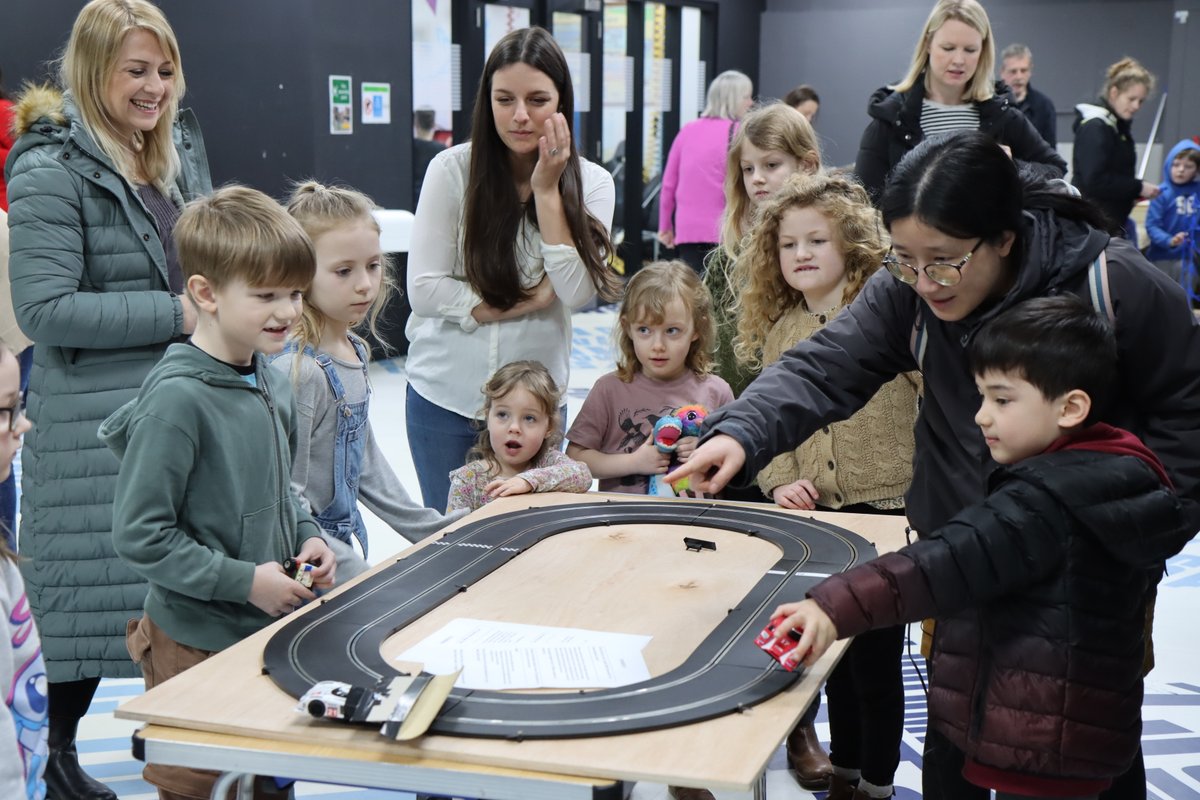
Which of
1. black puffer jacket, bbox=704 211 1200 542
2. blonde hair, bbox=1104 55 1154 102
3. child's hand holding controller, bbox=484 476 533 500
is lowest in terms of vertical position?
child's hand holding controller, bbox=484 476 533 500

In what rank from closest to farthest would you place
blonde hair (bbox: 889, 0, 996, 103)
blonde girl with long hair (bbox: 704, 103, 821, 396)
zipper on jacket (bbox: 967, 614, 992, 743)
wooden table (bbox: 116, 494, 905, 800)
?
wooden table (bbox: 116, 494, 905, 800), zipper on jacket (bbox: 967, 614, 992, 743), blonde girl with long hair (bbox: 704, 103, 821, 396), blonde hair (bbox: 889, 0, 996, 103)

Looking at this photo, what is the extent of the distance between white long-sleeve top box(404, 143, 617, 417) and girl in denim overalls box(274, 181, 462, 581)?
27 centimetres

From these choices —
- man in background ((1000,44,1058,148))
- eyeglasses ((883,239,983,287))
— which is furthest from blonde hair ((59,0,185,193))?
man in background ((1000,44,1058,148))

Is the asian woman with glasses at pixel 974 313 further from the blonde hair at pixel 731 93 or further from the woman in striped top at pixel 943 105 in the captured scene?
the blonde hair at pixel 731 93

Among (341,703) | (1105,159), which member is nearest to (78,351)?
(341,703)

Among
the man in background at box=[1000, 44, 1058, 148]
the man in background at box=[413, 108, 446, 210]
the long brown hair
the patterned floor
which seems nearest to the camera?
the long brown hair

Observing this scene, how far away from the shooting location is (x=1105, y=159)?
29.1 feet

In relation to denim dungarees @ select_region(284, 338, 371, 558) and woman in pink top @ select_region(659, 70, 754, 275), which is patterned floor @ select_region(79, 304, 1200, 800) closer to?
denim dungarees @ select_region(284, 338, 371, 558)

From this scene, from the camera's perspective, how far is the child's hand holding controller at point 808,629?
168 centimetres

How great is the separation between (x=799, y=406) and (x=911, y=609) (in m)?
0.65

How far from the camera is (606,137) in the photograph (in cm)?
1157

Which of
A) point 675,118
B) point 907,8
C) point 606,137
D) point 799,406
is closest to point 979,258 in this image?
point 799,406

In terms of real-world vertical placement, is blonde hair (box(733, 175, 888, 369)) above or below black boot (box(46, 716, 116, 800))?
above

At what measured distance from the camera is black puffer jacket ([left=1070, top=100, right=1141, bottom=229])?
29.0ft
